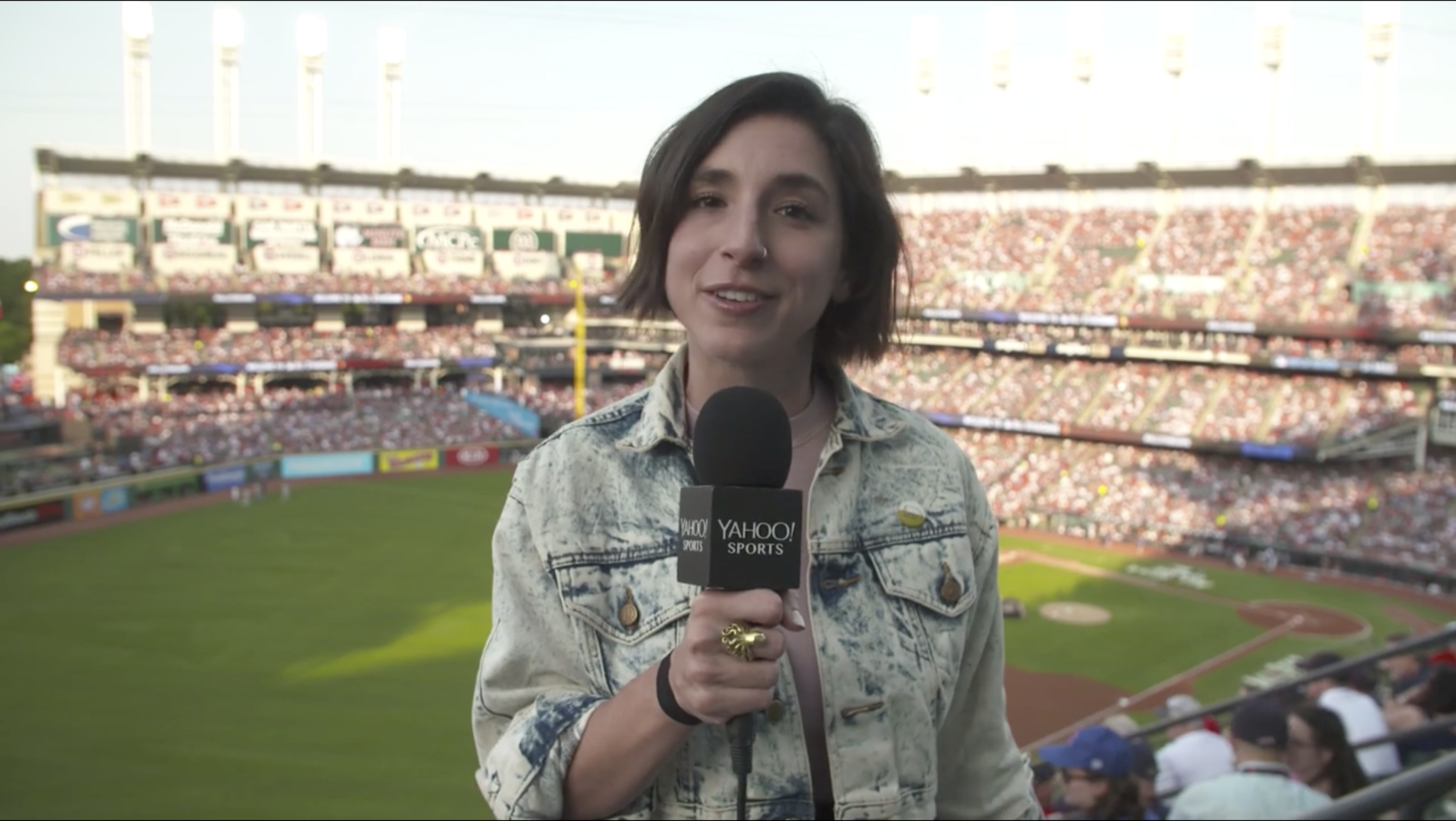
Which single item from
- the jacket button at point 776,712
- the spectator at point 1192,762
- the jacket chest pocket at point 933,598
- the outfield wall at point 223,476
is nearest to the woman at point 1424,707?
the spectator at point 1192,762

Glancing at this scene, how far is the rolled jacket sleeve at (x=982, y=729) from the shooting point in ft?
8.13

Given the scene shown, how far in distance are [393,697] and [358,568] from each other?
10.1 meters

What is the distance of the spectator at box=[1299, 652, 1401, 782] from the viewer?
6.02 metres

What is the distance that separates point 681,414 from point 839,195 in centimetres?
58

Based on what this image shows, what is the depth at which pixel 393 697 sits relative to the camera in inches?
783

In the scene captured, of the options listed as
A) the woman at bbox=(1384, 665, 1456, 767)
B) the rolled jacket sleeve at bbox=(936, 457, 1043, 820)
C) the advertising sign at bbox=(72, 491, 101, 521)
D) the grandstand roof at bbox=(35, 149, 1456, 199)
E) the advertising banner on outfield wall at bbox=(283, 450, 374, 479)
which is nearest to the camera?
the rolled jacket sleeve at bbox=(936, 457, 1043, 820)

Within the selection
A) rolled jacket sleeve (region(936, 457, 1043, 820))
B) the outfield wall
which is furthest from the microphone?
the outfield wall

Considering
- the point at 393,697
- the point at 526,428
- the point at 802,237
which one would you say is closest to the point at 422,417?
the point at 526,428

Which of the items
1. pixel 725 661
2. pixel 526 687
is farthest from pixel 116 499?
pixel 725 661

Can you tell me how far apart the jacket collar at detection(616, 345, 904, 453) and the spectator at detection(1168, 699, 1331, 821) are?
350 cm

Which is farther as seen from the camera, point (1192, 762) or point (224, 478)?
point (224, 478)

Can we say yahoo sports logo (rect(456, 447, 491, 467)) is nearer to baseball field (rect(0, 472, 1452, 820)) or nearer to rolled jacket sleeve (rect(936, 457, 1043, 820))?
baseball field (rect(0, 472, 1452, 820))

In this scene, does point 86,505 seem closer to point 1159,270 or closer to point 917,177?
point 917,177

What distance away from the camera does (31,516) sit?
29766 millimetres
